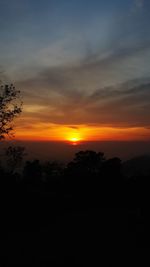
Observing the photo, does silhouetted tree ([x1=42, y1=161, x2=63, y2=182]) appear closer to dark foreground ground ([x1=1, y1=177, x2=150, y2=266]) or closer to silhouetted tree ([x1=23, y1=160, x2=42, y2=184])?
silhouetted tree ([x1=23, y1=160, x2=42, y2=184])

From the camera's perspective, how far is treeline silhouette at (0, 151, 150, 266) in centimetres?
2364

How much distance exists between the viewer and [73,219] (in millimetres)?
39688

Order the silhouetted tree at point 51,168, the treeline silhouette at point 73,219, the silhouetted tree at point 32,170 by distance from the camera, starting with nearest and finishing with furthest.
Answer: the treeline silhouette at point 73,219, the silhouetted tree at point 32,170, the silhouetted tree at point 51,168

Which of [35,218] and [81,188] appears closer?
[35,218]

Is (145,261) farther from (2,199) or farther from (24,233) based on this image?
(2,199)

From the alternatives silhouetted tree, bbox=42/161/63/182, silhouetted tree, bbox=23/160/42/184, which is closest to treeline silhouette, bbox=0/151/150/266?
silhouetted tree, bbox=23/160/42/184

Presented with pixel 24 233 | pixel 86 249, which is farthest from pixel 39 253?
pixel 24 233

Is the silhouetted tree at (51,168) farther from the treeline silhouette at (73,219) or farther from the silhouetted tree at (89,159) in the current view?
the treeline silhouette at (73,219)

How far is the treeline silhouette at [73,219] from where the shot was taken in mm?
23641

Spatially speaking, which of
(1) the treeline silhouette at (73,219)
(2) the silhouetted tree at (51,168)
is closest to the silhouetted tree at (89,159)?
(2) the silhouetted tree at (51,168)

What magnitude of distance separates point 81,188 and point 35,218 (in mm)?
24161

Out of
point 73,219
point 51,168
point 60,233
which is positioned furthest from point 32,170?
point 60,233

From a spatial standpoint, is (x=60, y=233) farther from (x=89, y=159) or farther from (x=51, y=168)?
(x=51, y=168)

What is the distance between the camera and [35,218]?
3697 centimetres
